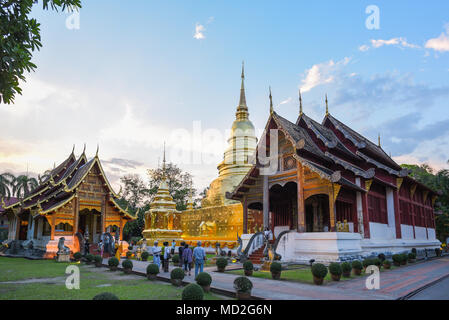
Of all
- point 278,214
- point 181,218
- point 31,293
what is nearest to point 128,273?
point 31,293

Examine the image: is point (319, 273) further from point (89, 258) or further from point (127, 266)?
point (89, 258)

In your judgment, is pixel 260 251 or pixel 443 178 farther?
pixel 443 178

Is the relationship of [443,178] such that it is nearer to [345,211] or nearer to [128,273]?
[345,211]

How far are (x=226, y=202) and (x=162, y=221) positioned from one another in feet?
20.5

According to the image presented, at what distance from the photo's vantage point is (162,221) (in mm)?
30984

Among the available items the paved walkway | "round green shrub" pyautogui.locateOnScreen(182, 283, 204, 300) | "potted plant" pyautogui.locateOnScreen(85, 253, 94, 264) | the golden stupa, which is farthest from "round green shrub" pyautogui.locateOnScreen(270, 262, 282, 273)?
the golden stupa

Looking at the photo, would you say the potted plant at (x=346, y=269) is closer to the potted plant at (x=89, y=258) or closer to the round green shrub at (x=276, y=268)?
the round green shrub at (x=276, y=268)

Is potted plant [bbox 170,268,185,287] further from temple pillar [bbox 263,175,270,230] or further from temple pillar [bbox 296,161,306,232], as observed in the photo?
temple pillar [bbox 263,175,270,230]

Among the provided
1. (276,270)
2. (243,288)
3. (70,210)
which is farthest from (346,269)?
(70,210)

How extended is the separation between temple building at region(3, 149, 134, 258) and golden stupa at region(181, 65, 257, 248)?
8.34 meters

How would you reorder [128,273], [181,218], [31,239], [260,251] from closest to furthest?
[128,273]
[260,251]
[31,239]
[181,218]

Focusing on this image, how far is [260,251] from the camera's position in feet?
55.6
